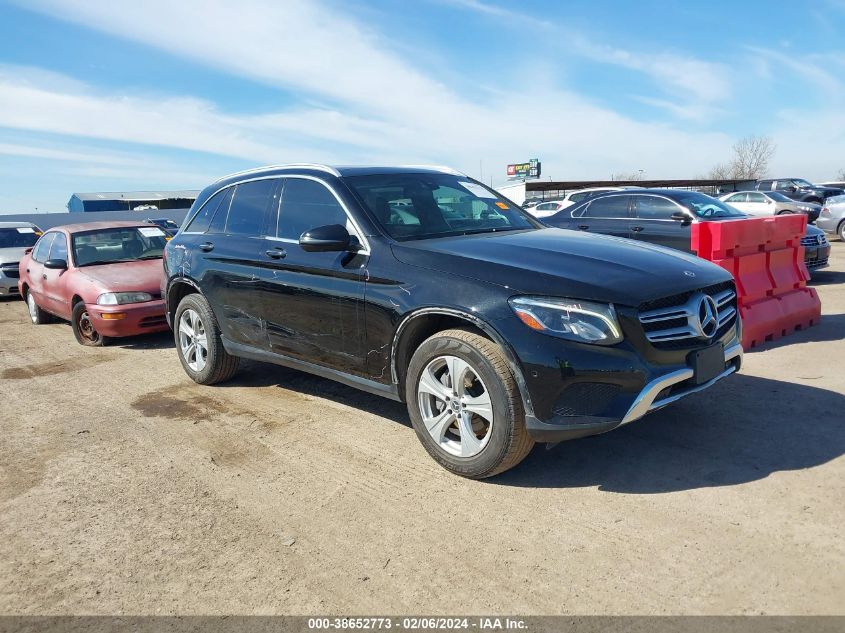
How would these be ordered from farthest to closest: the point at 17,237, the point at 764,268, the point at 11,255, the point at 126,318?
the point at 17,237 < the point at 11,255 < the point at 126,318 < the point at 764,268

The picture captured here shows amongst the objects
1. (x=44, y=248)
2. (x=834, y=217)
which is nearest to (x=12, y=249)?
(x=44, y=248)

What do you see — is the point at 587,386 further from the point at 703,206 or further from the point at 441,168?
the point at 703,206

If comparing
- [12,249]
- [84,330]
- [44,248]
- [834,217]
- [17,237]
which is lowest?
[84,330]

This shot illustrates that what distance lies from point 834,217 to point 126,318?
1739cm

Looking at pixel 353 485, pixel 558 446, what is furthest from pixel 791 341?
pixel 353 485

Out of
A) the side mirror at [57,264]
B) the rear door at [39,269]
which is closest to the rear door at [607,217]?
the side mirror at [57,264]

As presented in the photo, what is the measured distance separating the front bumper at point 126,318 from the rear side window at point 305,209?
11.6 feet

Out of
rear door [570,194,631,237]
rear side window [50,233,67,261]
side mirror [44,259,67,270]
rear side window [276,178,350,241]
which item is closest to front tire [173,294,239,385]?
rear side window [276,178,350,241]

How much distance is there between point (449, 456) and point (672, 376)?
1.26m

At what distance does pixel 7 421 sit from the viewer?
16.9 feet

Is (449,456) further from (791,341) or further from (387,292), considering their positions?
(791,341)

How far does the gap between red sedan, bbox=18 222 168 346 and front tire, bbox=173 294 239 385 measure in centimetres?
184

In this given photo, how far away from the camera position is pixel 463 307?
3.53 m

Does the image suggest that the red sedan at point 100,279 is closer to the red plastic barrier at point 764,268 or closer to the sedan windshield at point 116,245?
the sedan windshield at point 116,245
